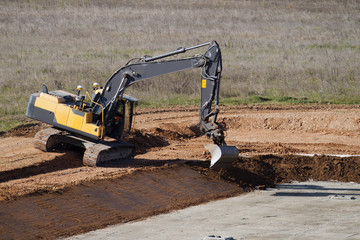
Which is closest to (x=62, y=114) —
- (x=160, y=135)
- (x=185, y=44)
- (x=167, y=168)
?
(x=167, y=168)

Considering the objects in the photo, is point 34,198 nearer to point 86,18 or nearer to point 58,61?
point 58,61

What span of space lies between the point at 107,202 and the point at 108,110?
3835mm

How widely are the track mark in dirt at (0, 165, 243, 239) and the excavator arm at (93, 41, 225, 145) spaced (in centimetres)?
171

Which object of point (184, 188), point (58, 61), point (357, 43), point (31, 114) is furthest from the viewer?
point (357, 43)

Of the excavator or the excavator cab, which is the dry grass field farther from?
the excavator cab

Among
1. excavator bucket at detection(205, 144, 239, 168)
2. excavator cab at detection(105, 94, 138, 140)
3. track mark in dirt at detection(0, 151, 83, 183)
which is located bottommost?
track mark in dirt at detection(0, 151, 83, 183)

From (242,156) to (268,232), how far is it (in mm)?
7275

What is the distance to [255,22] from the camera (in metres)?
53.6

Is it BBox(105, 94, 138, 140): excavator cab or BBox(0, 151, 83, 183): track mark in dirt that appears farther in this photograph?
BBox(105, 94, 138, 140): excavator cab

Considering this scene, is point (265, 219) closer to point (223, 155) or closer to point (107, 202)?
point (223, 155)

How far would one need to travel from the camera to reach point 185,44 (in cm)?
4284

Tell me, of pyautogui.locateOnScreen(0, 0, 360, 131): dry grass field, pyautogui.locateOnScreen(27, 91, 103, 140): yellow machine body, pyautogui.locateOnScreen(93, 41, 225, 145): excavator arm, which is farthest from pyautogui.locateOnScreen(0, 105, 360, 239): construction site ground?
pyautogui.locateOnScreen(0, 0, 360, 131): dry grass field

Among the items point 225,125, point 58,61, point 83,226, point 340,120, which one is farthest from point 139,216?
point 58,61

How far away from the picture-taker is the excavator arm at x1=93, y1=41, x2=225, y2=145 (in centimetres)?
1542
